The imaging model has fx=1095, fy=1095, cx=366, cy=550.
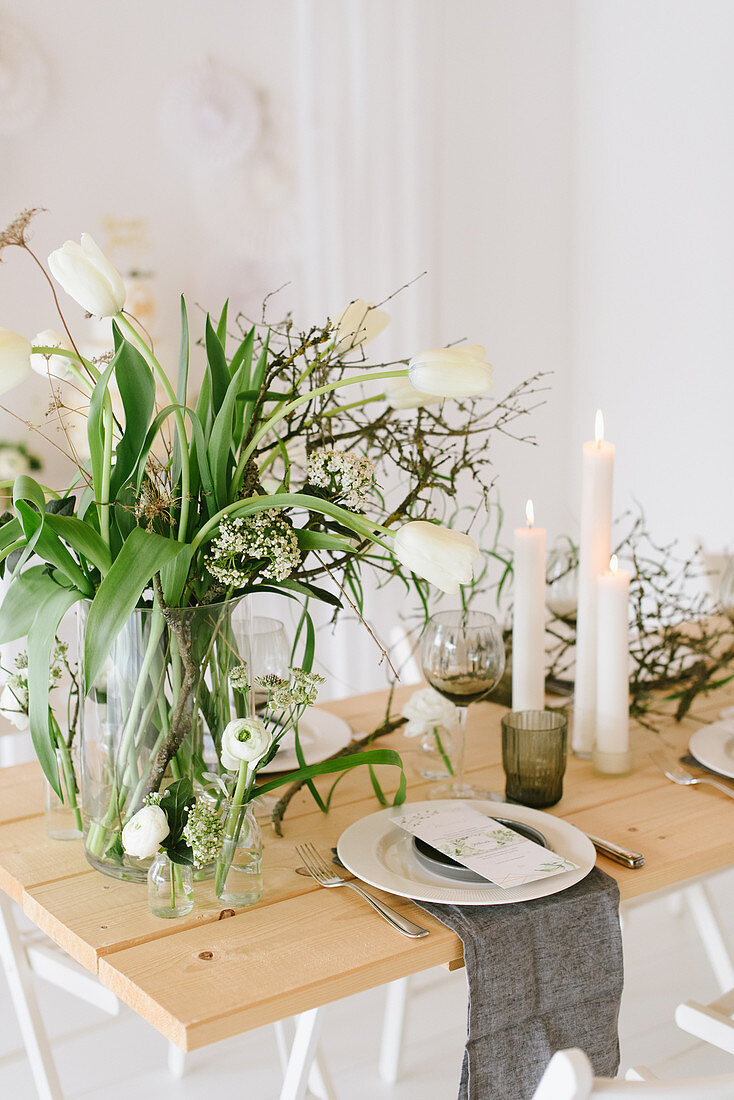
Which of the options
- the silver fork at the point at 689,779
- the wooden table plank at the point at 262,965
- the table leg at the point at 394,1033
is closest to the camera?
the wooden table plank at the point at 262,965

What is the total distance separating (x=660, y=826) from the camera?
4.42 feet

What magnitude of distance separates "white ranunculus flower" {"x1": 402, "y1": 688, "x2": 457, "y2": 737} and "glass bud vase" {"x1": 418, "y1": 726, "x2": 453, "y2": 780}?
17 mm

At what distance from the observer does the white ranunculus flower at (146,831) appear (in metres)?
1.07

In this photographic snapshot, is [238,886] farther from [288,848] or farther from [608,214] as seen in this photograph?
[608,214]

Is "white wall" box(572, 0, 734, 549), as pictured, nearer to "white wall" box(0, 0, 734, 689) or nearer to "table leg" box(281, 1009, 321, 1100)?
"white wall" box(0, 0, 734, 689)

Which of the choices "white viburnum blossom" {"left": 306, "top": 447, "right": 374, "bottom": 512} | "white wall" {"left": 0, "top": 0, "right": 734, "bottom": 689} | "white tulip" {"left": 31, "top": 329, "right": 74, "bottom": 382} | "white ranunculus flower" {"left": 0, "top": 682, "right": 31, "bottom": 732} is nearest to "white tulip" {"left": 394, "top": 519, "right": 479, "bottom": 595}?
"white viburnum blossom" {"left": 306, "top": 447, "right": 374, "bottom": 512}

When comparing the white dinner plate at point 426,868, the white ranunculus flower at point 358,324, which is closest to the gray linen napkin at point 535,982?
the white dinner plate at point 426,868

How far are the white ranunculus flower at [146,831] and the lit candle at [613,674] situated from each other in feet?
2.24

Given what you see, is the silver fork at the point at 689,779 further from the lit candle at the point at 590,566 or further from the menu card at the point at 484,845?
the menu card at the point at 484,845

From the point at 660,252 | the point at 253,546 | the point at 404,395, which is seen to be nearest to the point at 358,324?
the point at 404,395

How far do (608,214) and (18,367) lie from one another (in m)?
3.24

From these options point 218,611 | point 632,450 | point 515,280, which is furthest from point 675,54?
point 218,611

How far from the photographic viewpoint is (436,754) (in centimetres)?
159

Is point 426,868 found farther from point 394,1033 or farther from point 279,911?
point 394,1033
